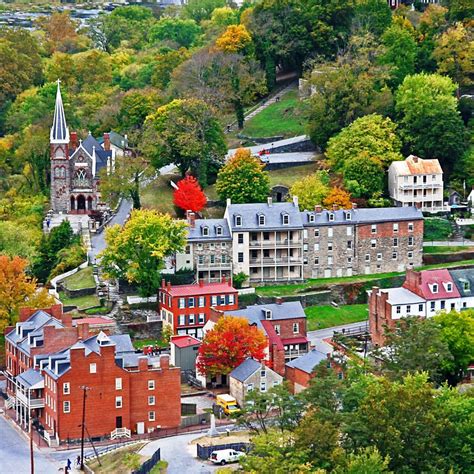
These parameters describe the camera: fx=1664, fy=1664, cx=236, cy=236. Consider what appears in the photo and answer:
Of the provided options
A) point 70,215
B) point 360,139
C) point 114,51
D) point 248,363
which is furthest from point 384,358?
point 114,51

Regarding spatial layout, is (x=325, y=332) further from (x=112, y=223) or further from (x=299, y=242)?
(x=112, y=223)

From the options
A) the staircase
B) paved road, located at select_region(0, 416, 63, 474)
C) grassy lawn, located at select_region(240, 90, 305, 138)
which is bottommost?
paved road, located at select_region(0, 416, 63, 474)

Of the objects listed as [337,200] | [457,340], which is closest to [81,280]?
[337,200]

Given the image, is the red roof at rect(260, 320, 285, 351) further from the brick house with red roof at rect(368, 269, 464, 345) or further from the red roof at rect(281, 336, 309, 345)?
the brick house with red roof at rect(368, 269, 464, 345)

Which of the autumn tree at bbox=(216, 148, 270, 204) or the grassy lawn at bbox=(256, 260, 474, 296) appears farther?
the autumn tree at bbox=(216, 148, 270, 204)

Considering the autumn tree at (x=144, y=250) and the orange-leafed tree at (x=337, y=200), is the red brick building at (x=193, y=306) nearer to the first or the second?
the autumn tree at (x=144, y=250)

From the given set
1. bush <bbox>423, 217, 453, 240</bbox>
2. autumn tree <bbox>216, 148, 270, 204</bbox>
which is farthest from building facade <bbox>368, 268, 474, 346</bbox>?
autumn tree <bbox>216, 148, 270, 204</bbox>

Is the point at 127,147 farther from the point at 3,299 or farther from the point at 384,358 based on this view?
the point at 384,358
